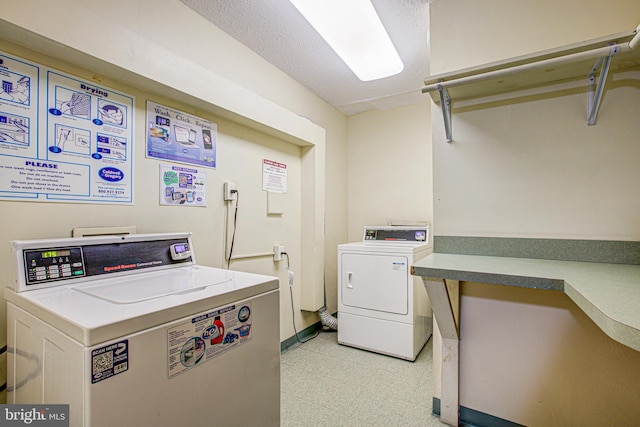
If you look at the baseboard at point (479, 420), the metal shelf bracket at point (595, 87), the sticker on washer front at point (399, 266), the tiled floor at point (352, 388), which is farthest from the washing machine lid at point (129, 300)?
the metal shelf bracket at point (595, 87)

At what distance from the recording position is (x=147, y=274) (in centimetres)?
132

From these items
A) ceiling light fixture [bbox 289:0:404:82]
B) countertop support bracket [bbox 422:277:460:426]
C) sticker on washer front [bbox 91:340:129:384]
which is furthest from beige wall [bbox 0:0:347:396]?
countertop support bracket [bbox 422:277:460:426]

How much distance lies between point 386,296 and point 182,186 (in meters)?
1.79

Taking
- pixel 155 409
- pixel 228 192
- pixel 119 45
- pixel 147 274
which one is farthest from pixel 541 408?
pixel 119 45

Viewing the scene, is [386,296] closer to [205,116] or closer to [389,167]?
[389,167]

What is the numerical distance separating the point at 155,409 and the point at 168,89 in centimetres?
152

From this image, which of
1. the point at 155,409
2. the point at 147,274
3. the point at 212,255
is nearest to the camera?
the point at 155,409

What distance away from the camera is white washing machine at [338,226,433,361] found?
2.43 metres

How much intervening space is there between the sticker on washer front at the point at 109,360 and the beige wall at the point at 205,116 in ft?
2.77

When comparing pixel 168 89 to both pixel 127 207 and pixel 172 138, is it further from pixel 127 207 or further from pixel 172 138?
pixel 127 207

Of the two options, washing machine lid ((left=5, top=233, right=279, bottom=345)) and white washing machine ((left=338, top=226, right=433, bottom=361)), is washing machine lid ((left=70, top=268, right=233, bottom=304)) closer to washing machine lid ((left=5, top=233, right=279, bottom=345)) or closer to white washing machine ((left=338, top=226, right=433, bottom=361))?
washing machine lid ((left=5, top=233, right=279, bottom=345))

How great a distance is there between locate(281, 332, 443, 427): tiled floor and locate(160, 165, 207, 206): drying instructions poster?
1.41 meters

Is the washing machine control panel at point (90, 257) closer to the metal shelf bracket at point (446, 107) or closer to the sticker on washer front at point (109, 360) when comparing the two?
the sticker on washer front at point (109, 360)

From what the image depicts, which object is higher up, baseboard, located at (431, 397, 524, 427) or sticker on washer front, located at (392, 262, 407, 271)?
sticker on washer front, located at (392, 262, 407, 271)
